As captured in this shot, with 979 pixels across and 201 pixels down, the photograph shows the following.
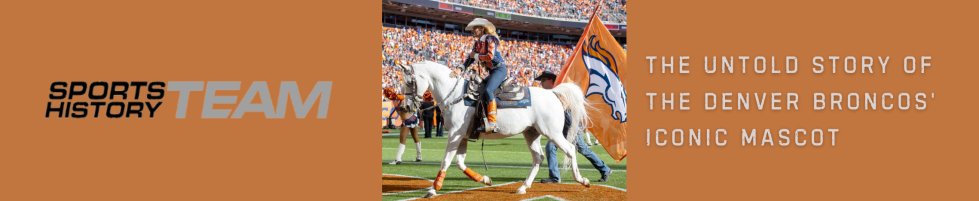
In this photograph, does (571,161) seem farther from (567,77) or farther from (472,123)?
(567,77)

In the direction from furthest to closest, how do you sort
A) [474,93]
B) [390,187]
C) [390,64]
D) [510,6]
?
1. [510,6]
2. [390,64]
3. [390,187]
4. [474,93]

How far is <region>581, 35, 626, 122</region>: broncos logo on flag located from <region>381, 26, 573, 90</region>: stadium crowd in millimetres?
23436

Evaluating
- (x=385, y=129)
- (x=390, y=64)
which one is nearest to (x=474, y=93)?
(x=385, y=129)

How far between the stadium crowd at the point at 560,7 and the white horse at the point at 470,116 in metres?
39.9

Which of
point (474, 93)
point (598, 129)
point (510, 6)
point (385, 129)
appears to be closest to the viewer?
point (474, 93)

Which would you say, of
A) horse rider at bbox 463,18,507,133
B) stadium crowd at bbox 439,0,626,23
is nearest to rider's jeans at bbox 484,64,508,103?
horse rider at bbox 463,18,507,133

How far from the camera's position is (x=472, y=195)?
8281 mm

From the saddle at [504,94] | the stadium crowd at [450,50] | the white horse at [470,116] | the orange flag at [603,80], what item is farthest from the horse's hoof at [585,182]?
the stadium crowd at [450,50]

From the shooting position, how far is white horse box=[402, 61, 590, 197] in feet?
27.5

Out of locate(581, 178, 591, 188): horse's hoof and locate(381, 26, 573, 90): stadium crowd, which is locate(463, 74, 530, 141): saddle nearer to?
locate(581, 178, 591, 188): horse's hoof

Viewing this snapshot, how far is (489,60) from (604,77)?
287cm

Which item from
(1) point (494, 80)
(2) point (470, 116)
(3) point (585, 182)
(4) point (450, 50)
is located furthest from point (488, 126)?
(4) point (450, 50)

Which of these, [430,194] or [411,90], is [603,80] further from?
[430,194]

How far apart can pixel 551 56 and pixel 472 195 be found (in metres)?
45.3
